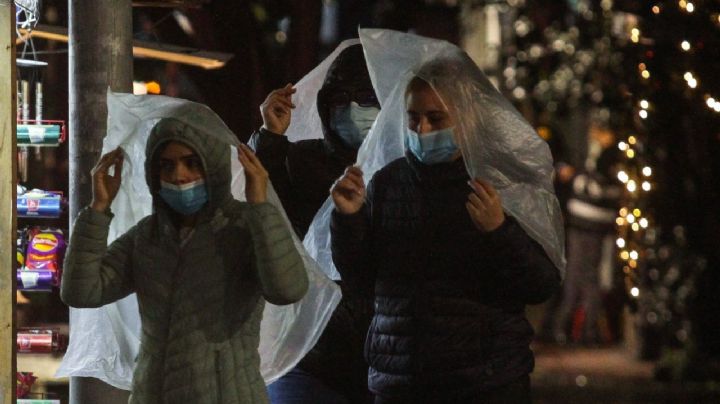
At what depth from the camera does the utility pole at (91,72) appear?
249 inches

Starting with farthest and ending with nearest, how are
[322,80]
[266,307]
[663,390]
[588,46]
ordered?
[588,46], [663,390], [322,80], [266,307]

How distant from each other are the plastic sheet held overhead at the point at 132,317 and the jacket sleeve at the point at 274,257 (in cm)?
70

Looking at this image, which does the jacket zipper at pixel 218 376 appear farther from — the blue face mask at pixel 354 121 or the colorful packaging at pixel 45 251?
the colorful packaging at pixel 45 251

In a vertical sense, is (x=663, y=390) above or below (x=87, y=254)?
below

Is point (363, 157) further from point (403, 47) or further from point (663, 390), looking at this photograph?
point (663, 390)

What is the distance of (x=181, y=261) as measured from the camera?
538 centimetres

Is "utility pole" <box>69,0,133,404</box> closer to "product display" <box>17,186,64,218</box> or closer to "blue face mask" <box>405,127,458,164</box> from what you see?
"product display" <box>17,186,64,218</box>

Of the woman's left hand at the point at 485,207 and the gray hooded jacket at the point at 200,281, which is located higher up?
the woman's left hand at the point at 485,207

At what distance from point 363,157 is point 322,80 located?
89cm

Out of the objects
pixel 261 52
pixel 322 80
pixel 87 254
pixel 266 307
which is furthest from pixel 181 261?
pixel 261 52

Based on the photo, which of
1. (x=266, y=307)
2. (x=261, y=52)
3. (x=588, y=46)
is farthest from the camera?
(x=588, y=46)

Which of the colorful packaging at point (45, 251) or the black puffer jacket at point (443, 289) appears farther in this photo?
the colorful packaging at point (45, 251)

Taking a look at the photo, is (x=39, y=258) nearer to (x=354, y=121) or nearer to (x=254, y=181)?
(x=354, y=121)

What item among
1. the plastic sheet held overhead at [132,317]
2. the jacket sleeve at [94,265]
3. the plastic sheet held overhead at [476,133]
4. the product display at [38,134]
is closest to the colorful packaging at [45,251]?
the product display at [38,134]
